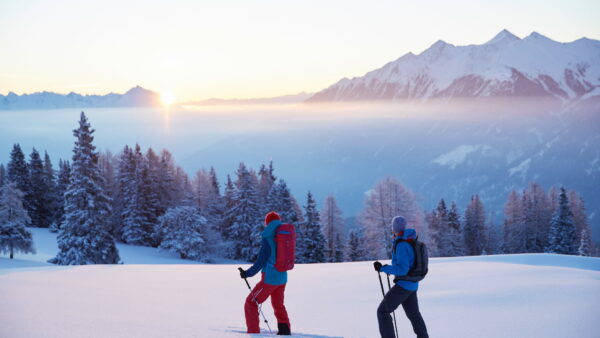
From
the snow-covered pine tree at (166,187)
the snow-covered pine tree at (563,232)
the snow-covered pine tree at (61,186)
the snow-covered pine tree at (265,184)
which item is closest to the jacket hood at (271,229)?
the snow-covered pine tree at (166,187)

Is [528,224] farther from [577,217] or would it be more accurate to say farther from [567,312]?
[567,312]

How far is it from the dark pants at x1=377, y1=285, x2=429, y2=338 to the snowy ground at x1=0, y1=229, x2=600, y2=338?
1.48 metres

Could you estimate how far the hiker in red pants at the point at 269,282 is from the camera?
22.7 ft

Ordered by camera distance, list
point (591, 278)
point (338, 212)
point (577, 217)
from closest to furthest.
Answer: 1. point (591, 278)
2. point (338, 212)
3. point (577, 217)

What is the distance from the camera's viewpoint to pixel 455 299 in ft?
34.1

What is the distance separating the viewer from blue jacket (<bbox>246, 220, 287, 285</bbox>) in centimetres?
692

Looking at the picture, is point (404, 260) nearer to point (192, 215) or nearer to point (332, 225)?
point (192, 215)

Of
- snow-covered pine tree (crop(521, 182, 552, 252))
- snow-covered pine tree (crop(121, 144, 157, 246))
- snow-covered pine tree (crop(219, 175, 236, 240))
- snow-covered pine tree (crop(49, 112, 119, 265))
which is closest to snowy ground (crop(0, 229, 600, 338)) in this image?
snow-covered pine tree (crop(49, 112, 119, 265))

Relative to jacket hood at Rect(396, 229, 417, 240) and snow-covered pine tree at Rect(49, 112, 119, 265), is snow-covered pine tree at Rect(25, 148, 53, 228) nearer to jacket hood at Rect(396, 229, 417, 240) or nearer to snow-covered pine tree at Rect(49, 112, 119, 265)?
snow-covered pine tree at Rect(49, 112, 119, 265)

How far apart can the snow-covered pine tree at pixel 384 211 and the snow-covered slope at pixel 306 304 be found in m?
24.6

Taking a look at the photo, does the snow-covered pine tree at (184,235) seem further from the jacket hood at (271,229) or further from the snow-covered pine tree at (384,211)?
the jacket hood at (271,229)

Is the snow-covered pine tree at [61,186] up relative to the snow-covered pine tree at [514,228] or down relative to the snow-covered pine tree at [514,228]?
up

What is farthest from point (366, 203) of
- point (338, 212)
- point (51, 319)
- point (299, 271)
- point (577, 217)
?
point (577, 217)

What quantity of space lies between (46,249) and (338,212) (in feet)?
107
